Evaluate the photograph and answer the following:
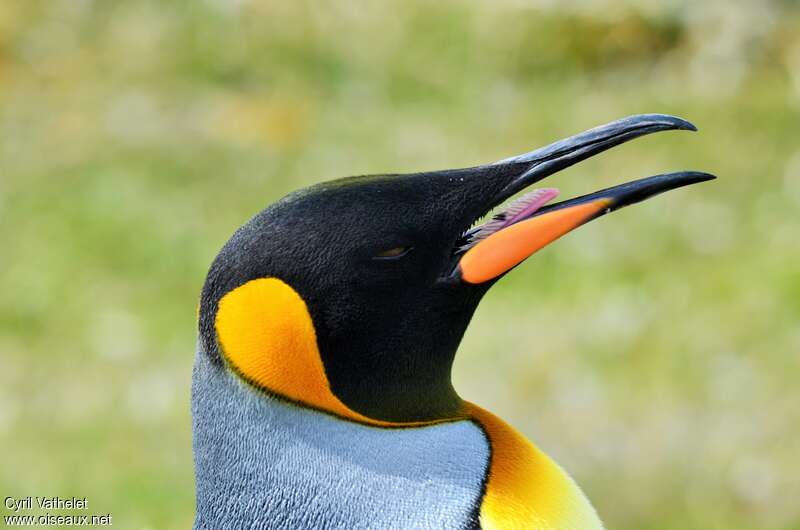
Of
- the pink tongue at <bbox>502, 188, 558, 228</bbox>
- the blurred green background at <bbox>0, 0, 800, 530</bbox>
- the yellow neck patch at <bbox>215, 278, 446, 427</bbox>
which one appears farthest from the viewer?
the blurred green background at <bbox>0, 0, 800, 530</bbox>

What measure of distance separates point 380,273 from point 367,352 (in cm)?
9

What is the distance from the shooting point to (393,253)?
1.26 meters

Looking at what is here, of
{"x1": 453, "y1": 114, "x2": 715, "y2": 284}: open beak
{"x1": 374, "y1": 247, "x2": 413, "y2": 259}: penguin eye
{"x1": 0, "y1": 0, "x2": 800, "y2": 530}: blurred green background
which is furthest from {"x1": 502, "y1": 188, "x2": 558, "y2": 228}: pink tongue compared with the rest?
{"x1": 0, "y1": 0, "x2": 800, "y2": 530}: blurred green background

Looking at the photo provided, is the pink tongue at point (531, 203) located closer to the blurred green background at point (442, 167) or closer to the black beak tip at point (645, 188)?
the black beak tip at point (645, 188)

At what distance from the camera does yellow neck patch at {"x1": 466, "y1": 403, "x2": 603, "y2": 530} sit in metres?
1.24

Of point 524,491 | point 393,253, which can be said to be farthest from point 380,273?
point 524,491

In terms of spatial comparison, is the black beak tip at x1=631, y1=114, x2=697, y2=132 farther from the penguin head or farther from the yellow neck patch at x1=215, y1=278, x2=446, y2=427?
the yellow neck patch at x1=215, y1=278, x2=446, y2=427

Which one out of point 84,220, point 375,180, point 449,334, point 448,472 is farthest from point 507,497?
point 84,220

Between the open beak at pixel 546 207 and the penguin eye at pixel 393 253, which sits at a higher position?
the open beak at pixel 546 207

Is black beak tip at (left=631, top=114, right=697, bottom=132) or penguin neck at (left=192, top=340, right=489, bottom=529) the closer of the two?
penguin neck at (left=192, top=340, right=489, bottom=529)

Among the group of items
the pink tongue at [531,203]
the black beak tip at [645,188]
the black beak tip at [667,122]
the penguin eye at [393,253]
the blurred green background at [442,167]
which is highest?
the black beak tip at [667,122]

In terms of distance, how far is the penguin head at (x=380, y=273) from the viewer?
120 cm

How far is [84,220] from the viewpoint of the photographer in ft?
12.9

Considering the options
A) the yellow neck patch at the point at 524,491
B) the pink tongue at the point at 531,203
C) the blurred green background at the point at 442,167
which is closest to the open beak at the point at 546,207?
the pink tongue at the point at 531,203
